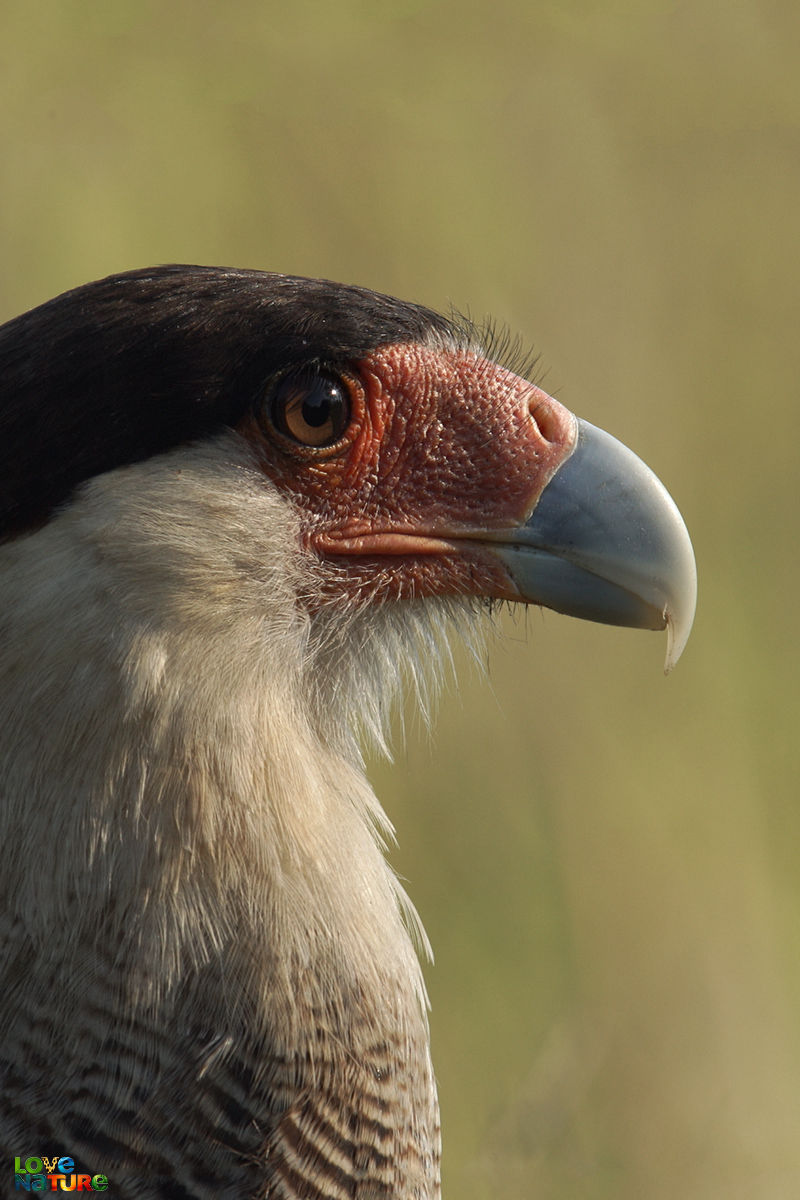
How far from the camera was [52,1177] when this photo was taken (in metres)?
1.89

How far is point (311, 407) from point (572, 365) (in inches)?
114

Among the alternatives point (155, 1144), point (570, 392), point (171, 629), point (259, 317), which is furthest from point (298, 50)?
point (155, 1144)

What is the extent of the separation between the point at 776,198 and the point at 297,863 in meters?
4.53

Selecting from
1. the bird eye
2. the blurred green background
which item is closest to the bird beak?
the bird eye

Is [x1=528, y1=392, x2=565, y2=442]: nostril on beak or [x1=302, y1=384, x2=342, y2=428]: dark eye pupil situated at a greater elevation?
[x1=302, y1=384, x2=342, y2=428]: dark eye pupil

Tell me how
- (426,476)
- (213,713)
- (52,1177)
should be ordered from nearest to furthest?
(52,1177) → (213,713) → (426,476)

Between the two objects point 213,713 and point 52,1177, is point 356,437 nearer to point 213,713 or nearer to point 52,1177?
point 213,713

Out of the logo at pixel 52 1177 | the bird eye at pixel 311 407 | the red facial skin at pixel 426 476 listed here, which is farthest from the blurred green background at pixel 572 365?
the logo at pixel 52 1177

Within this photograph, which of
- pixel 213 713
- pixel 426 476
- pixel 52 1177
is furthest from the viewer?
pixel 426 476

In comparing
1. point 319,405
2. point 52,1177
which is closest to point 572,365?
point 319,405

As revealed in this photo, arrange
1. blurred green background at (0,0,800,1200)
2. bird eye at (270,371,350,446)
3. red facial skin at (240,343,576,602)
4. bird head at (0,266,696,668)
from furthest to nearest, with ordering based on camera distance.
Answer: blurred green background at (0,0,800,1200) → red facial skin at (240,343,576,602) → bird eye at (270,371,350,446) → bird head at (0,266,696,668)

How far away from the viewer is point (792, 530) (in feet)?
17.2

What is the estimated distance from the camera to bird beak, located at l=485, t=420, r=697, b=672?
2.24 metres

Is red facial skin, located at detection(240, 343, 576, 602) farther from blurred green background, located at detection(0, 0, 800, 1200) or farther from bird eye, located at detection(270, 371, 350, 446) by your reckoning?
blurred green background, located at detection(0, 0, 800, 1200)
